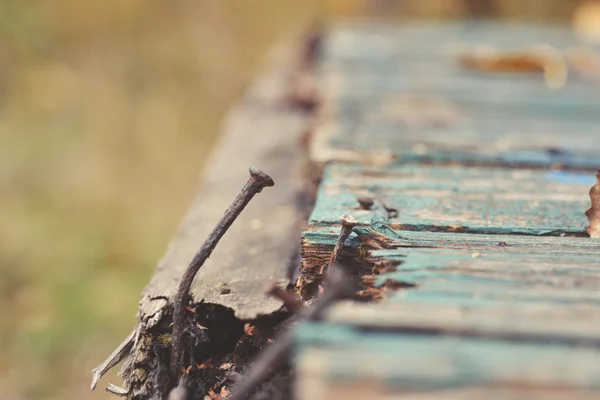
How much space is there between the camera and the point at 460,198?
1.63 meters

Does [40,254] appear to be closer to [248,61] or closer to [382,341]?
[382,341]

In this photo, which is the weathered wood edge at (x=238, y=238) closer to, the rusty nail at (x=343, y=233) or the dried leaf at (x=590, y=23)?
the rusty nail at (x=343, y=233)

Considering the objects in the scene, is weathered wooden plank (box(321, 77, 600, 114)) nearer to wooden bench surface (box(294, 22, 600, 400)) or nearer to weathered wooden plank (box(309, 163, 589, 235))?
wooden bench surface (box(294, 22, 600, 400))

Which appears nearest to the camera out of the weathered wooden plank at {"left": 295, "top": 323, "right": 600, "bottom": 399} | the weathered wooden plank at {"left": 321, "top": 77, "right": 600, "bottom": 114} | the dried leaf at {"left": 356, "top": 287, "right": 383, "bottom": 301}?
the weathered wooden plank at {"left": 295, "top": 323, "right": 600, "bottom": 399}

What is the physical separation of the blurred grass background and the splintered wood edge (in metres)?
2.68

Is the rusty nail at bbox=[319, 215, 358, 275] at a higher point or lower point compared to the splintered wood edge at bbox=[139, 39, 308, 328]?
lower

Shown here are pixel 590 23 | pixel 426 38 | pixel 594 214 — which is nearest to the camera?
pixel 594 214

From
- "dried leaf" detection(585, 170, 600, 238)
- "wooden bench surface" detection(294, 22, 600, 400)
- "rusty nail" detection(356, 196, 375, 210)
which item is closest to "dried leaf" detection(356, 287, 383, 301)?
"wooden bench surface" detection(294, 22, 600, 400)

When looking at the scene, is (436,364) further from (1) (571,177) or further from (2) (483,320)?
(1) (571,177)

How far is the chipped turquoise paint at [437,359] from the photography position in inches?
29.5

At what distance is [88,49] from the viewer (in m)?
10.8

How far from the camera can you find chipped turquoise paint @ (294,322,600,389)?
750 mm

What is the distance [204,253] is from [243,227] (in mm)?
594

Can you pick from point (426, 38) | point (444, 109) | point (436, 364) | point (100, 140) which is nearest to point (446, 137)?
point (444, 109)
